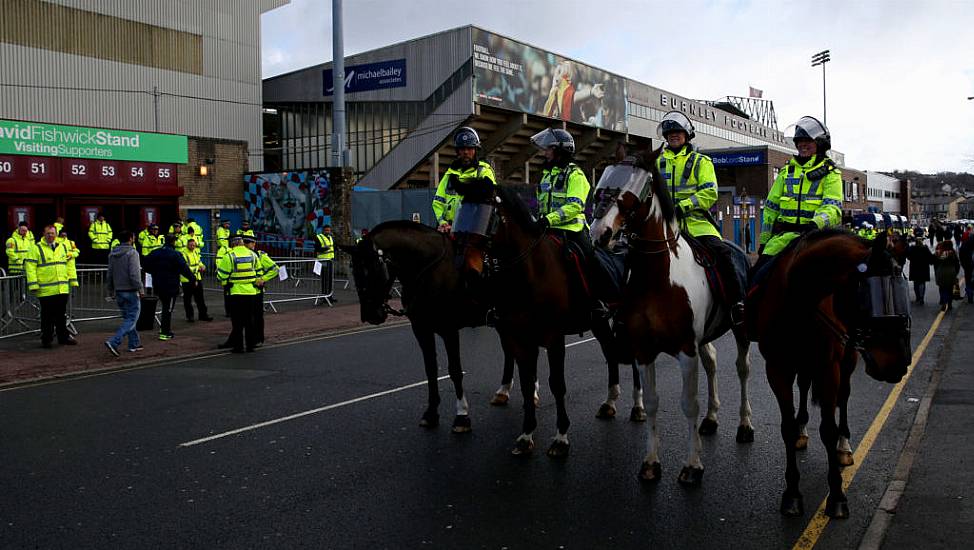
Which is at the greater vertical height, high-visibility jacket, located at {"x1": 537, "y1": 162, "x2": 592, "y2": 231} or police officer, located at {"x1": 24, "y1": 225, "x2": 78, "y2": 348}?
high-visibility jacket, located at {"x1": 537, "y1": 162, "x2": 592, "y2": 231}

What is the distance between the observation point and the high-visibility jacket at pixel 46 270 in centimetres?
1332

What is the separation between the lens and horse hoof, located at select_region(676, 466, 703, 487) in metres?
5.93

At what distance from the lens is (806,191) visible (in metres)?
6.77

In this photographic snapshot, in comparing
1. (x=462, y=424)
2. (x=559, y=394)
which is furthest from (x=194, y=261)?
(x=559, y=394)

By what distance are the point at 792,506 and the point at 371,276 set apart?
414 cm

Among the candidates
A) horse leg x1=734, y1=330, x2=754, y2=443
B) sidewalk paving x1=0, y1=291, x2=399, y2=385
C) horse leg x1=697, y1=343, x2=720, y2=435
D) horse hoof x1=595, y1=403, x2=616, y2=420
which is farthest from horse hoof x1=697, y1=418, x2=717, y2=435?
sidewalk paving x1=0, y1=291, x2=399, y2=385

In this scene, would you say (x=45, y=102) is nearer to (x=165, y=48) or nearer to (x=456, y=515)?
(x=165, y=48)

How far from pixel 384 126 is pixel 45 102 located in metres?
16.2

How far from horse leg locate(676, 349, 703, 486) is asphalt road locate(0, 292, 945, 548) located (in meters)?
0.11

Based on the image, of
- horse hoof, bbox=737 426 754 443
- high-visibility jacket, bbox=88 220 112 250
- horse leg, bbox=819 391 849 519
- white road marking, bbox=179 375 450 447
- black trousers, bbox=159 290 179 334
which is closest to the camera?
horse leg, bbox=819 391 849 519

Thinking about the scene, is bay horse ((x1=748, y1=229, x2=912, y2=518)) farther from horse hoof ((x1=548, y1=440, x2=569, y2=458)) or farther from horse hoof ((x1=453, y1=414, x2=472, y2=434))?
horse hoof ((x1=453, y1=414, x2=472, y2=434))

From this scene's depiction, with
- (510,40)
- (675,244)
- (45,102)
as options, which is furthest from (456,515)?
(510,40)

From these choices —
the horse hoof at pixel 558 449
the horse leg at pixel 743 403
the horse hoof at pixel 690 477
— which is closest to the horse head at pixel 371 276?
the horse hoof at pixel 558 449

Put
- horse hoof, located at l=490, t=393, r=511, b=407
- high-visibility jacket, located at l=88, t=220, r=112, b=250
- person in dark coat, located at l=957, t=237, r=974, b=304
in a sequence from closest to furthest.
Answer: horse hoof, located at l=490, t=393, r=511, b=407
person in dark coat, located at l=957, t=237, r=974, b=304
high-visibility jacket, located at l=88, t=220, r=112, b=250
